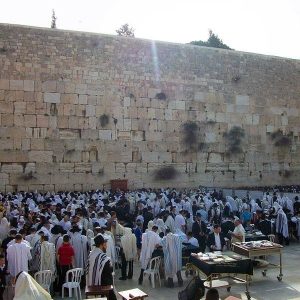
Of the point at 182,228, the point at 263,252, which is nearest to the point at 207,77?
the point at 182,228

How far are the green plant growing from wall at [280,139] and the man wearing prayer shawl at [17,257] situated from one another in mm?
16899

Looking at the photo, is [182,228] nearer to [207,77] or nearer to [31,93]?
[31,93]

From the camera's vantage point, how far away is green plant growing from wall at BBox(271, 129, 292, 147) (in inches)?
850

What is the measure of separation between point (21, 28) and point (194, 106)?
8097mm

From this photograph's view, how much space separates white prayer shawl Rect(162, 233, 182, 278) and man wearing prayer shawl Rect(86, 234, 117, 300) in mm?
2235

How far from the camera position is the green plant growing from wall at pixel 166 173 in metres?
18.6

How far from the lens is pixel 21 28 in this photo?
653 inches

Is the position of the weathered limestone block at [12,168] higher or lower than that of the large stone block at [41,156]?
lower

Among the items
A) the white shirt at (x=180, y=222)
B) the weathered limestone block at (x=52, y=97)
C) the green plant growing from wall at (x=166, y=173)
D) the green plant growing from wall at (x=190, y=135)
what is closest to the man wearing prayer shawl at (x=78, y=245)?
the white shirt at (x=180, y=222)

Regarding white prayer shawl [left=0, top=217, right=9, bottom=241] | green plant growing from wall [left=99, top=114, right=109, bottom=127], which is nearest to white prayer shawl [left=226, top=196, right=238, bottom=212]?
green plant growing from wall [left=99, top=114, right=109, bottom=127]

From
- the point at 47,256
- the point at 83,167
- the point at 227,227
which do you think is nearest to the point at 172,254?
the point at 47,256

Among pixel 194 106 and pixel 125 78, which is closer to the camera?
pixel 125 78

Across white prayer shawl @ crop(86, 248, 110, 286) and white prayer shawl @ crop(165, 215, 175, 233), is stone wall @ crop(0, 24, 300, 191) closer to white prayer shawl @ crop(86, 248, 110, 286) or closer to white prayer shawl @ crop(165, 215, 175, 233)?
white prayer shawl @ crop(165, 215, 175, 233)

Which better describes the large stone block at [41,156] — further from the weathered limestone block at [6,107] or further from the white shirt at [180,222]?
the white shirt at [180,222]
